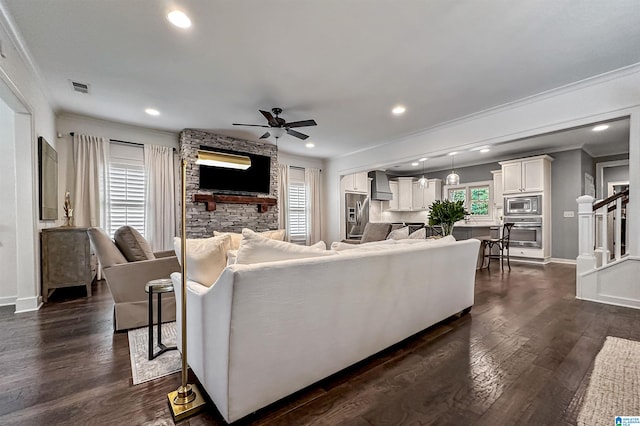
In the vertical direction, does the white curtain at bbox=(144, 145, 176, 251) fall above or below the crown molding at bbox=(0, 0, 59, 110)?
below

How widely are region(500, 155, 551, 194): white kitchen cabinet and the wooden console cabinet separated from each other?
27.5 ft

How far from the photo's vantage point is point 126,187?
188 inches

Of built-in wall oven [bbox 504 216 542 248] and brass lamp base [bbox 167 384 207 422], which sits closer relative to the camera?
brass lamp base [bbox 167 384 207 422]

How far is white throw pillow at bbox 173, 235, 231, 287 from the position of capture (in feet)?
5.72

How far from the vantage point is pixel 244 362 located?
1278 millimetres

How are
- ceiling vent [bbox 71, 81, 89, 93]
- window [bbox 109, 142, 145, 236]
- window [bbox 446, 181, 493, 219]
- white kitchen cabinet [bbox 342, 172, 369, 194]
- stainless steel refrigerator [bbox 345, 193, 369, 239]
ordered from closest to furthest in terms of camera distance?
ceiling vent [bbox 71, 81, 89, 93] < window [bbox 109, 142, 145, 236] < stainless steel refrigerator [bbox 345, 193, 369, 239] < white kitchen cabinet [bbox 342, 172, 369, 194] < window [bbox 446, 181, 493, 219]

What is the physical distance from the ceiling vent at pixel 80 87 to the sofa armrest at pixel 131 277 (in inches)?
99.4

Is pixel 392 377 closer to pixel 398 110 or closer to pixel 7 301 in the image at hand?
pixel 398 110

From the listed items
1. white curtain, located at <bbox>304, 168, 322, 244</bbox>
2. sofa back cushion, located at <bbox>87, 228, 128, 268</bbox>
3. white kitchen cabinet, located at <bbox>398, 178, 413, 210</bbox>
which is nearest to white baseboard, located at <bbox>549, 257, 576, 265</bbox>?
white kitchen cabinet, located at <bbox>398, 178, 413, 210</bbox>

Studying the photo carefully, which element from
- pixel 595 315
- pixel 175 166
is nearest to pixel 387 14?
pixel 595 315

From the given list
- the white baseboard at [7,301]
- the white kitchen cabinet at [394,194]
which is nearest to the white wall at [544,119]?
the white kitchen cabinet at [394,194]

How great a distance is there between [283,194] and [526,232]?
5.91 metres

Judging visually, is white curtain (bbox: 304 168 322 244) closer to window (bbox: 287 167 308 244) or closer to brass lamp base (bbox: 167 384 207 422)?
window (bbox: 287 167 308 244)

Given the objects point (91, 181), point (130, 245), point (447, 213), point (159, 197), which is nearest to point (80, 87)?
point (91, 181)
